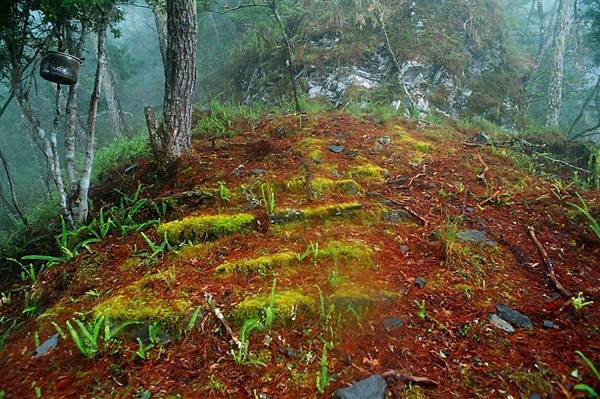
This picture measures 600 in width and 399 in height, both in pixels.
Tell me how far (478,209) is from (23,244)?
20.5ft

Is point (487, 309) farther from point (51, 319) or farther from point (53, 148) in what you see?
point (53, 148)

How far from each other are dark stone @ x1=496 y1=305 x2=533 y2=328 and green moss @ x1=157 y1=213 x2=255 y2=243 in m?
2.48

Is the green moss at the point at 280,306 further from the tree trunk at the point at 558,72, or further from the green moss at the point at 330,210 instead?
the tree trunk at the point at 558,72

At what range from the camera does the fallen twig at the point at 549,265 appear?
2965 mm

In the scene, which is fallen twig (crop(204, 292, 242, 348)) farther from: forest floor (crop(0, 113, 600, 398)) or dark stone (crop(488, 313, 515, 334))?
dark stone (crop(488, 313, 515, 334))

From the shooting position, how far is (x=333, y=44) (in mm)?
11945

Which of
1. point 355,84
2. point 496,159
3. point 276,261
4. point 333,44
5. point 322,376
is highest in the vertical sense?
point 333,44

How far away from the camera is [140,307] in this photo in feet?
9.26

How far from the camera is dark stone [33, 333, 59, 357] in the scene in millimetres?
2570

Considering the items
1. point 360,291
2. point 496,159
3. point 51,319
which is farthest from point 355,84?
point 51,319

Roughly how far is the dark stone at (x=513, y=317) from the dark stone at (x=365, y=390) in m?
1.23

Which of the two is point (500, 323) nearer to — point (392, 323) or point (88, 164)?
point (392, 323)

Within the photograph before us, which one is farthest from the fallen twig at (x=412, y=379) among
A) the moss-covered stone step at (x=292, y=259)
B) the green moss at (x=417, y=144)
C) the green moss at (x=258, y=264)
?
the green moss at (x=417, y=144)

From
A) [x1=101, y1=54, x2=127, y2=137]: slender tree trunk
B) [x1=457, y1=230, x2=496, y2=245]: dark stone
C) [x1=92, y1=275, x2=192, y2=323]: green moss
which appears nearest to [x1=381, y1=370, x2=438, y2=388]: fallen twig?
[x1=92, y1=275, x2=192, y2=323]: green moss
